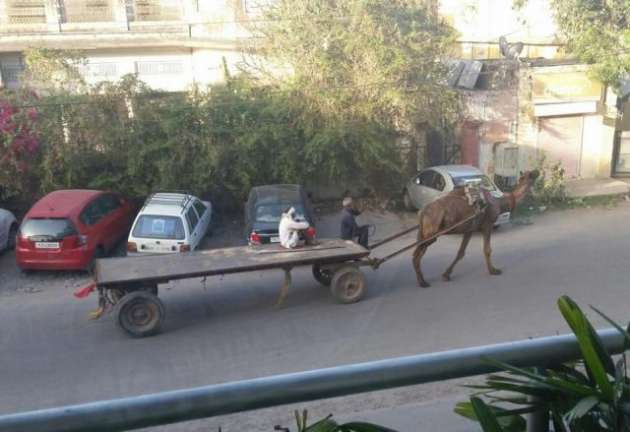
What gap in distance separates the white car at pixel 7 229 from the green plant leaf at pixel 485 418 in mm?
14688

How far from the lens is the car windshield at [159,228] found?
1248cm

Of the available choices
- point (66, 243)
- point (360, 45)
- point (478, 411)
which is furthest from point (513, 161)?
point (478, 411)

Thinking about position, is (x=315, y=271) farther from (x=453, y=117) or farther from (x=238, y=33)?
(x=238, y=33)

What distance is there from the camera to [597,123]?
62.0 ft

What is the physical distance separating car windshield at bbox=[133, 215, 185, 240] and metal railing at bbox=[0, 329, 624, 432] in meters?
11.7

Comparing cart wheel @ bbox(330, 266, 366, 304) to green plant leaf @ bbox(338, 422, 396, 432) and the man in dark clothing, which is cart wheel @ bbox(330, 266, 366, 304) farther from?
green plant leaf @ bbox(338, 422, 396, 432)

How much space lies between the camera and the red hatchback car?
12250mm

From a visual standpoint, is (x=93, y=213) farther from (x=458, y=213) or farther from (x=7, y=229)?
(x=458, y=213)

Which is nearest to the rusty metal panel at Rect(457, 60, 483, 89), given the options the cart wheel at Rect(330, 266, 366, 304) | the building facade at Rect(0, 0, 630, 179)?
the building facade at Rect(0, 0, 630, 179)

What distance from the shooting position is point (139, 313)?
376 inches

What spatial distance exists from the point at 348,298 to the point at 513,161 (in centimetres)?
975

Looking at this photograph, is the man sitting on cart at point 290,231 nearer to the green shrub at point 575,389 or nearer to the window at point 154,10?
the green shrub at point 575,389

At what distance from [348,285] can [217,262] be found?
89.9 inches

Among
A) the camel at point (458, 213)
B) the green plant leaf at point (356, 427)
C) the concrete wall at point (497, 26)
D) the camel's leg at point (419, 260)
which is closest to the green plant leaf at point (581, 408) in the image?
the green plant leaf at point (356, 427)
